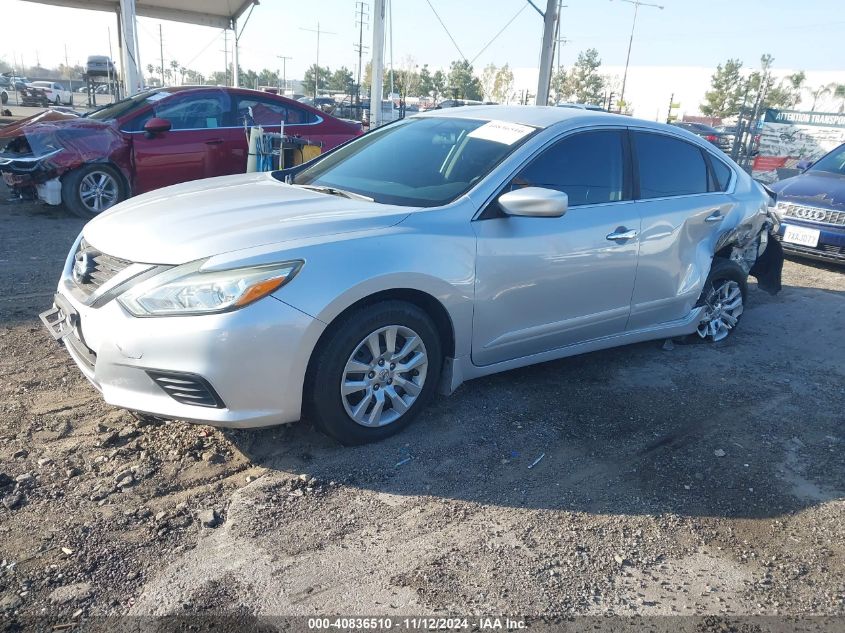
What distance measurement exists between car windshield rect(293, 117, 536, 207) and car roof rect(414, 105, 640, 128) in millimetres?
87

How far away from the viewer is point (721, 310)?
5426 millimetres

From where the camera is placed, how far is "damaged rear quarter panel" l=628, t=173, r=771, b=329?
4379mm

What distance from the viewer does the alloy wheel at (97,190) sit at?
826cm

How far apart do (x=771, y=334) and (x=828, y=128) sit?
1155 cm

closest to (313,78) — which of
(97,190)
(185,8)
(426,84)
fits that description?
(426,84)

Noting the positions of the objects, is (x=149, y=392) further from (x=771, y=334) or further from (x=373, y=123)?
(x=373, y=123)

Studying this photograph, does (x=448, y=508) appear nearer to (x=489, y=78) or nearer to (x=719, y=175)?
(x=719, y=175)

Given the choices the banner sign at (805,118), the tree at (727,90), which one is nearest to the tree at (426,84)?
the tree at (727,90)

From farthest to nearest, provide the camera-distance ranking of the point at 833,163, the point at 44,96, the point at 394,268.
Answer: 1. the point at 44,96
2. the point at 833,163
3. the point at 394,268

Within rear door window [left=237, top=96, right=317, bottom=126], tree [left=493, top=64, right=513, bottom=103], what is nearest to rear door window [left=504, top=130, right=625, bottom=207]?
rear door window [left=237, top=96, right=317, bottom=126]

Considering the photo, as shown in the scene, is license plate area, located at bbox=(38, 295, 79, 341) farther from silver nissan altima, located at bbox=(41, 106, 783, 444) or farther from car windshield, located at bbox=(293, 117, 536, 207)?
car windshield, located at bbox=(293, 117, 536, 207)

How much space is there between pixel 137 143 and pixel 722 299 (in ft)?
22.5

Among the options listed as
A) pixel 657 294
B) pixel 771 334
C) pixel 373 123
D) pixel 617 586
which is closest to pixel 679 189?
pixel 657 294

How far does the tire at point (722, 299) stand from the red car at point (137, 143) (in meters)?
5.85
